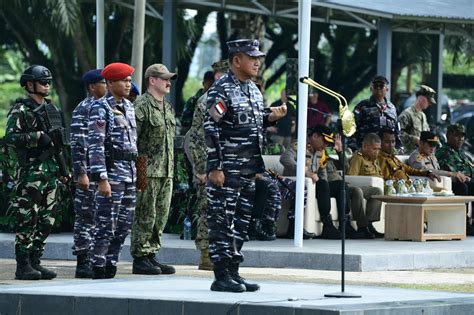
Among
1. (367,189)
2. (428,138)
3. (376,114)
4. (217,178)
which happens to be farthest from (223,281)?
(428,138)

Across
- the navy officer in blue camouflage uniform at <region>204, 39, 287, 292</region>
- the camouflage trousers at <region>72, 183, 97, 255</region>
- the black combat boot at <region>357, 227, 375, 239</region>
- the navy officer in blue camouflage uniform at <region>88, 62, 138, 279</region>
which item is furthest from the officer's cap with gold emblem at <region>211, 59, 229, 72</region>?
the black combat boot at <region>357, 227, 375, 239</region>

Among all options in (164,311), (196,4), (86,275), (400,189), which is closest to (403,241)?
(400,189)

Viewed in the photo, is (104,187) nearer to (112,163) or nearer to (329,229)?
(112,163)

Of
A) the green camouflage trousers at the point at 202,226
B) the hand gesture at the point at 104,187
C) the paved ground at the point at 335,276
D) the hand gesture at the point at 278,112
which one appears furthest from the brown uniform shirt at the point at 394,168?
the hand gesture at the point at 278,112

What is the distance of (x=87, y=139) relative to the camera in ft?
45.2

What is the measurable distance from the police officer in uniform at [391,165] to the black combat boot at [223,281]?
7477 millimetres

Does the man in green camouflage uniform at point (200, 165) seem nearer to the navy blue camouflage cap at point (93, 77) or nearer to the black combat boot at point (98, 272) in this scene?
the navy blue camouflage cap at point (93, 77)

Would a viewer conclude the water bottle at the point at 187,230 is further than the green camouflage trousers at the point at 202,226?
A: Yes

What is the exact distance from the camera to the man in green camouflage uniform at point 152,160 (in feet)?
48.4

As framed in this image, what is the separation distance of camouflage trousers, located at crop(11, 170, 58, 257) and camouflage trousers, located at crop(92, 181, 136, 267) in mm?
513

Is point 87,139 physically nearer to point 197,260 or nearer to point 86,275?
point 86,275

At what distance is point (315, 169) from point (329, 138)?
407 millimetres

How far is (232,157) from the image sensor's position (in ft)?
40.9

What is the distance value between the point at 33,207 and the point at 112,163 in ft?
2.83
